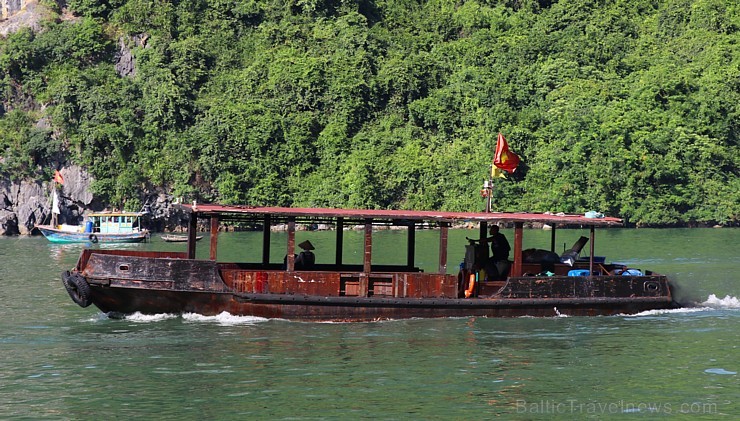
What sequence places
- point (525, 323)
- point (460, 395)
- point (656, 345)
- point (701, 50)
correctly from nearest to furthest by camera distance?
1. point (460, 395)
2. point (656, 345)
3. point (525, 323)
4. point (701, 50)

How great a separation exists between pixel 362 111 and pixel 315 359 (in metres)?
51.3

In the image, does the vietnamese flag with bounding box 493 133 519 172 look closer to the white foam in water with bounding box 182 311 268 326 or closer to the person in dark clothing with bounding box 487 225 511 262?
the person in dark clothing with bounding box 487 225 511 262

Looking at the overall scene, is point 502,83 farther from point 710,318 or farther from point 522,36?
point 710,318

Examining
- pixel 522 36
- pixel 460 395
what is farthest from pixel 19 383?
pixel 522 36

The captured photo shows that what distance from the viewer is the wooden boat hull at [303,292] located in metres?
21.3

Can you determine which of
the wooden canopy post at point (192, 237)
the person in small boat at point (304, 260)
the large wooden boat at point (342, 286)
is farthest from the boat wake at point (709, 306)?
the wooden canopy post at point (192, 237)

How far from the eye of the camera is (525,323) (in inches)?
858

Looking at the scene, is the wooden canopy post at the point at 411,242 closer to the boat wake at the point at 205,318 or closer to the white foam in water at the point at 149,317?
the boat wake at the point at 205,318

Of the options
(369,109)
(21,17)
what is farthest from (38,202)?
(369,109)

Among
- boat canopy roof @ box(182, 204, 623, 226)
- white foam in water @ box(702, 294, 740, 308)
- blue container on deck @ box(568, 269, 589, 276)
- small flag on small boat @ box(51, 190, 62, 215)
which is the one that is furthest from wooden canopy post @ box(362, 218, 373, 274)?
small flag on small boat @ box(51, 190, 62, 215)

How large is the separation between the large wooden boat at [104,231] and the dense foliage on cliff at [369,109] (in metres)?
8.76

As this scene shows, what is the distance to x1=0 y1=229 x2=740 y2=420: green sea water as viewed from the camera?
50.8 ft

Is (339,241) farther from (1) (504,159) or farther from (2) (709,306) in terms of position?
(2) (709,306)

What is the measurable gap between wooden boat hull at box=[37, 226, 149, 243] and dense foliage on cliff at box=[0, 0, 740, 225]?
34.3 ft
